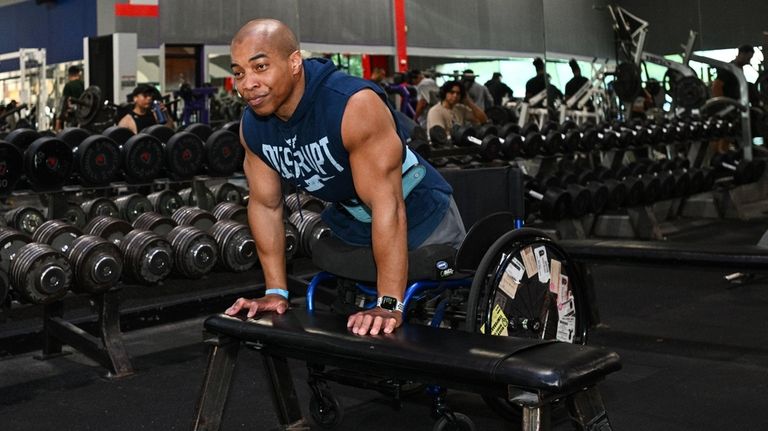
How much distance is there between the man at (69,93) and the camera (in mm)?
6023

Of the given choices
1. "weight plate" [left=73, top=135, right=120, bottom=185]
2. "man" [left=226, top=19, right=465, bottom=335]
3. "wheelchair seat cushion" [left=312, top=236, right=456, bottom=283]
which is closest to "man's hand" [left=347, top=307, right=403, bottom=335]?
"man" [left=226, top=19, right=465, bottom=335]

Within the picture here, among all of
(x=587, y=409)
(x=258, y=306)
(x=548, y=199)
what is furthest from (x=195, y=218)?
(x=587, y=409)

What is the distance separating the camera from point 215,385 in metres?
1.97

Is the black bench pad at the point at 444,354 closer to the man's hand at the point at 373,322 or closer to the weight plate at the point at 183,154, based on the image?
the man's hand at the point at 373,322

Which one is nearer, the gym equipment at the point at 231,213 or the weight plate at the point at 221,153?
the gym equipment at the point at 231,213

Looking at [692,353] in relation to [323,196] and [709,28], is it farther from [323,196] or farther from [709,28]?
[709,28]

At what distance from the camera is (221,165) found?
168 inches

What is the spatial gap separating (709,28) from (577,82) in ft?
4.48

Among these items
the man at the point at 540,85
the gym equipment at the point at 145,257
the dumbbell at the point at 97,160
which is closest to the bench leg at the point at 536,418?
the gym equipment at the point at 145,257

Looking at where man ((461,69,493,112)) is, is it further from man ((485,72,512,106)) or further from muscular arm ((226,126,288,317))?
muscular arm ((226,126,288,317))

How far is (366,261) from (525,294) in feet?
1.32

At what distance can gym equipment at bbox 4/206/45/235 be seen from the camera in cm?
416

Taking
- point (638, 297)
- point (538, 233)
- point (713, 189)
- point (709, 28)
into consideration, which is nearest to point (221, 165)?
point (638, 297)

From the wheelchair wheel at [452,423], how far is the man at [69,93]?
4.52 m
